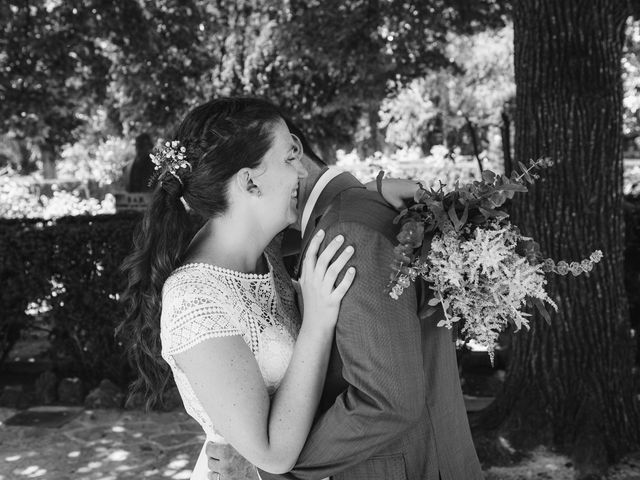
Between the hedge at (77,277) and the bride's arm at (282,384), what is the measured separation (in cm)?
480

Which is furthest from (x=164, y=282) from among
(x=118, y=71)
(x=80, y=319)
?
(x=118, y=71)

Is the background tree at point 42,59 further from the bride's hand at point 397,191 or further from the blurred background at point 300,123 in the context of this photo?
the bride's hand at point 397,191

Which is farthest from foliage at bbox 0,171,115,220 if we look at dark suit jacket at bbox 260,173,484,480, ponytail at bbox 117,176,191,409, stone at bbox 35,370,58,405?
dark suit jacket at bbox 260,173,484,480

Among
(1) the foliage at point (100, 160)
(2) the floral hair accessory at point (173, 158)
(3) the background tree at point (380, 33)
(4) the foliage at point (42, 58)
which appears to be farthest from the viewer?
(1) the foliage at point (100, 160)

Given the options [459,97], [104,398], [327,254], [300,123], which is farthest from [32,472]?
[459,97]

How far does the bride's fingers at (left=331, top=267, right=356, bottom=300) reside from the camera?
1901mm

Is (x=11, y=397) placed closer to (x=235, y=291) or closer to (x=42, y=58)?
(x=235, y=291)

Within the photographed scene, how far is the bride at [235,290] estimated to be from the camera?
1953 millimetres

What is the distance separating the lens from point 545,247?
4.54 meters

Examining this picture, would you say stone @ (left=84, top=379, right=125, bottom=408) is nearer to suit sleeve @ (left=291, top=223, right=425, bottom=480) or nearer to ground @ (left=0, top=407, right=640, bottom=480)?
ground @ (left=0, top=407, right=640, bottom=480)

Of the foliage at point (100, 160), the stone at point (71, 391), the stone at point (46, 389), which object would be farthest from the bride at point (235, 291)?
the foliage at point (100, 160)

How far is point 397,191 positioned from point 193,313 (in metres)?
0.76

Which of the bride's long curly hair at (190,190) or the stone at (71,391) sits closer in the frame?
the bride's long curly hair at (190,190)

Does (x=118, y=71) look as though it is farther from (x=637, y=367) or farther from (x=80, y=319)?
(x=637, y=367)
